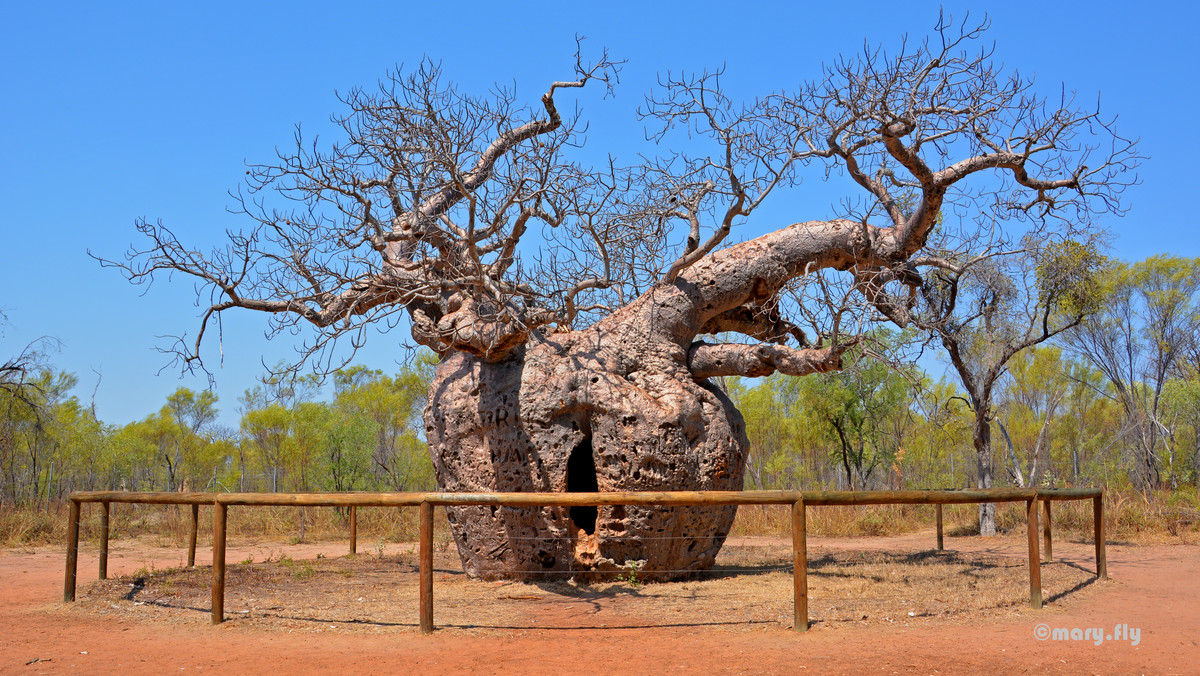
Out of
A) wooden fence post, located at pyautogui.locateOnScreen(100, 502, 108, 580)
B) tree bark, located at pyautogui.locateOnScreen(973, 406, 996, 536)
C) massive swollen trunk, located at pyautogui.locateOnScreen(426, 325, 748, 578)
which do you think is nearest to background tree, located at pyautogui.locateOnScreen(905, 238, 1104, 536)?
tree bark, located at pyautogui.locateOnScreen(973, 406, 996, 536)

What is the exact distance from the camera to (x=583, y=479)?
8.67 m

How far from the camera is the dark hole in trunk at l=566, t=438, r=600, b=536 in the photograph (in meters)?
8.32

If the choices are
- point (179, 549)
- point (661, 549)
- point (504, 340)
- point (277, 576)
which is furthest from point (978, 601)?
point (179, 549)

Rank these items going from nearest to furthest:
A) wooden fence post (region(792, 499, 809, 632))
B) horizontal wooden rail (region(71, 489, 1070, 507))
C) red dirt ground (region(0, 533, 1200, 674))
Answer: red dirt ground (region(0, 533, 1200, 674)) → wooden fence post (region(792, 499, 809, 632)) → horizontal wooden rail (region(71, 489, 1070, 507))

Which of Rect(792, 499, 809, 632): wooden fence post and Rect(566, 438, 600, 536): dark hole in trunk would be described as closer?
Rect(792, 499, 809, 632): wooden fence post

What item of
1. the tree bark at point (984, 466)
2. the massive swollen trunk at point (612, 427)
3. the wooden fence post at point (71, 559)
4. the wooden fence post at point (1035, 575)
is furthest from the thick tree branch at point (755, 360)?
the wooden fence post at point (71, 559)

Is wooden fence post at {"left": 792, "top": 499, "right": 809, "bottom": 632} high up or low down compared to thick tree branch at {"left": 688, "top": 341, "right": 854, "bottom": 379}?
down

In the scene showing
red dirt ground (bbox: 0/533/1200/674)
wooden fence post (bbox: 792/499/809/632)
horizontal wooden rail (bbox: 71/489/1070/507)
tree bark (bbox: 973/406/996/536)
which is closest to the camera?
red dirt ground (bbox: 0/533/1200/674)

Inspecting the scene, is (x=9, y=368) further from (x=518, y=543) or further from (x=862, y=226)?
(x=862, y=226)

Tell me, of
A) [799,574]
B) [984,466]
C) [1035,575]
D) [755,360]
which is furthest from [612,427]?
[984,466]

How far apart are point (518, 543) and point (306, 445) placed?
19.0 meters

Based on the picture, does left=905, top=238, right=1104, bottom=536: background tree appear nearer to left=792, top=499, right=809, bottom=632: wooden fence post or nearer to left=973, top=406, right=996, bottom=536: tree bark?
left=973, top=406, right=996, bottom=536: tree bark

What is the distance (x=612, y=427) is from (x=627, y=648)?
2825mm

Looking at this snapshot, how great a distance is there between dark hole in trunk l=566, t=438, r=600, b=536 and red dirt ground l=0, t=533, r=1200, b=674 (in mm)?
2052
